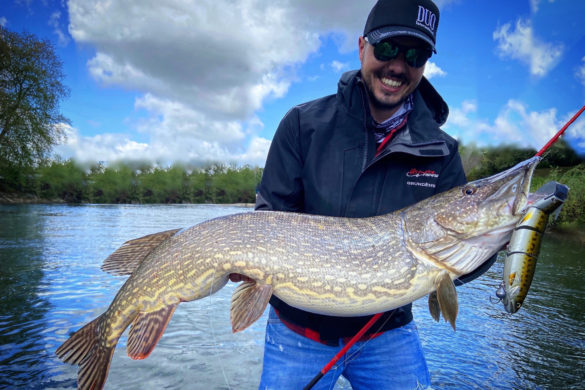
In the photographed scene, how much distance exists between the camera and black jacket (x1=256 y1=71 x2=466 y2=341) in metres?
2.10

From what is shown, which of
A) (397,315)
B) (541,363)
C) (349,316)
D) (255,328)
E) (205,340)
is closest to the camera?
(349,316)

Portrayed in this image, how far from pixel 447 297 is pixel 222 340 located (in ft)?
12.0

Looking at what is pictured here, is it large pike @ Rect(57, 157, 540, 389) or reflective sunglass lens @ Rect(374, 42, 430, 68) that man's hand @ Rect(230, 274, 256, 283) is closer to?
large pike @ Rect(57, 157, 540, 389)

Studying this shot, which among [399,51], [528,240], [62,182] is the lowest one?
[528,240]

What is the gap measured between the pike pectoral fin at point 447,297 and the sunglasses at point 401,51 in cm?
123

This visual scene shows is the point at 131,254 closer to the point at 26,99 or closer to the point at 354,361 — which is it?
the point at 354,361

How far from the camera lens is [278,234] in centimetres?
203

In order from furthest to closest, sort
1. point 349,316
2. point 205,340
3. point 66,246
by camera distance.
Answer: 1. point 66,246
2. point 205,340
3. point 349,316

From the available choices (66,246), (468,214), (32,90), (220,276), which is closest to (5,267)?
(66,246)

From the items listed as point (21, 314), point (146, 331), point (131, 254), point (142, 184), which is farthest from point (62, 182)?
point (146, 331)

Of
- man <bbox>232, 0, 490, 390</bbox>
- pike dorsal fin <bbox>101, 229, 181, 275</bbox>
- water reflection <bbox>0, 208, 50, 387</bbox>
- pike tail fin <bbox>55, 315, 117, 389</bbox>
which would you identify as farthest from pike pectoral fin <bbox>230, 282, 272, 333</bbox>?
water reflection <bbox>0, 208, 50, 387</bbox>

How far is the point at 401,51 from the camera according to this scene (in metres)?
2.19

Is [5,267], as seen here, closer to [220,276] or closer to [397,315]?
[220,276]

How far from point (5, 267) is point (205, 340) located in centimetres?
588
